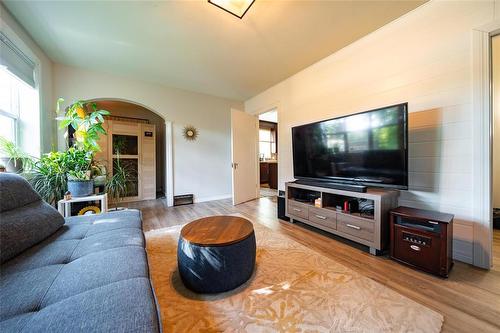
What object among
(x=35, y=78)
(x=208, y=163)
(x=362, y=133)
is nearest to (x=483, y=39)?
(x=362, y=133)

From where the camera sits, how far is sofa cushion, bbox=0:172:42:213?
1088 mm

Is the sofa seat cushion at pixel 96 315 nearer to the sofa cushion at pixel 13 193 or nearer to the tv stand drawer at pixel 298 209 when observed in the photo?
the sofa cushion at pixel 13 193

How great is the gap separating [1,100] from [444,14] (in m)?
4.39

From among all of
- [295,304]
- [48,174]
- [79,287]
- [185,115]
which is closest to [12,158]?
[48,174]

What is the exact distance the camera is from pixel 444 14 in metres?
1.70

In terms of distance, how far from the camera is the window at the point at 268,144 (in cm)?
709

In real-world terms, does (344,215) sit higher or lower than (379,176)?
lower

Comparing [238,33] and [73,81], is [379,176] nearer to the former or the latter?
[238,33]

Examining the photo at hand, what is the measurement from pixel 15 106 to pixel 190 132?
2.32 m

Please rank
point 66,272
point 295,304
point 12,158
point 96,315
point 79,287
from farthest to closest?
point 12,158 → point 295,304 → point 66,272 → point 79,287 → point 96,315

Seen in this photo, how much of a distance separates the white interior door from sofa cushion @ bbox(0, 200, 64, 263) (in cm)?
265

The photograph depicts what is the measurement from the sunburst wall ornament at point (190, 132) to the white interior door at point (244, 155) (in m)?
0.91

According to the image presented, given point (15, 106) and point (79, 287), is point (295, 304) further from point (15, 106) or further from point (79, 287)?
point (15, 106)

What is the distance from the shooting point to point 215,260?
124 cm
